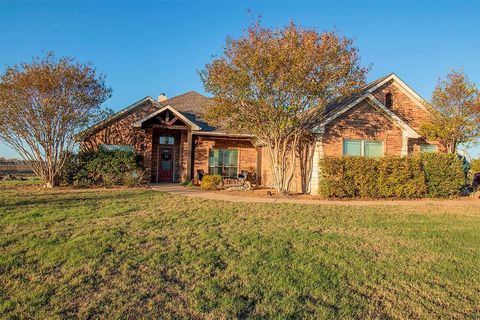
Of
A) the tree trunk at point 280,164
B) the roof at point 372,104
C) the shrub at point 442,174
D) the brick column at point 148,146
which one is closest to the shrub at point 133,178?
the brick column at point 148,146

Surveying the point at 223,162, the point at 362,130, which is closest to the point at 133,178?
the point at 223,162

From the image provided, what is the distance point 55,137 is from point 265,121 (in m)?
10.3

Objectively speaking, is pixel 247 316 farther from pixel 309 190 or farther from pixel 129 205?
pixel 309 190

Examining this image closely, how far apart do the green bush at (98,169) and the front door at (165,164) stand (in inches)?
157

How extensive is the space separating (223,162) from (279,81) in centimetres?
930

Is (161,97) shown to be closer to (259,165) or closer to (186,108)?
(186,108)

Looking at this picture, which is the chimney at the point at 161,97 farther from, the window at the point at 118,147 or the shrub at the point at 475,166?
the shrub at the point at 475,166

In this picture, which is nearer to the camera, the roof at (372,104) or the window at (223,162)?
the roof at (372,104)

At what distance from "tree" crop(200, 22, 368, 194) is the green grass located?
6.13m

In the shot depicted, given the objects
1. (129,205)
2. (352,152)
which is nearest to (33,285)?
(129,205)

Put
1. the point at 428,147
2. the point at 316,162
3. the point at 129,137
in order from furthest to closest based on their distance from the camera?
the point at 129,137
the point at 428,147
the point at 316,162

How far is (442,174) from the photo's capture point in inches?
552

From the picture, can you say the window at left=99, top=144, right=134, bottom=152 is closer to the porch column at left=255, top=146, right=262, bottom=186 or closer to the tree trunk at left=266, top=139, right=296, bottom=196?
the porch column at left=255, top=146, right=262, bottom=186

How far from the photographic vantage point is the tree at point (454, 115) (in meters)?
16.7
